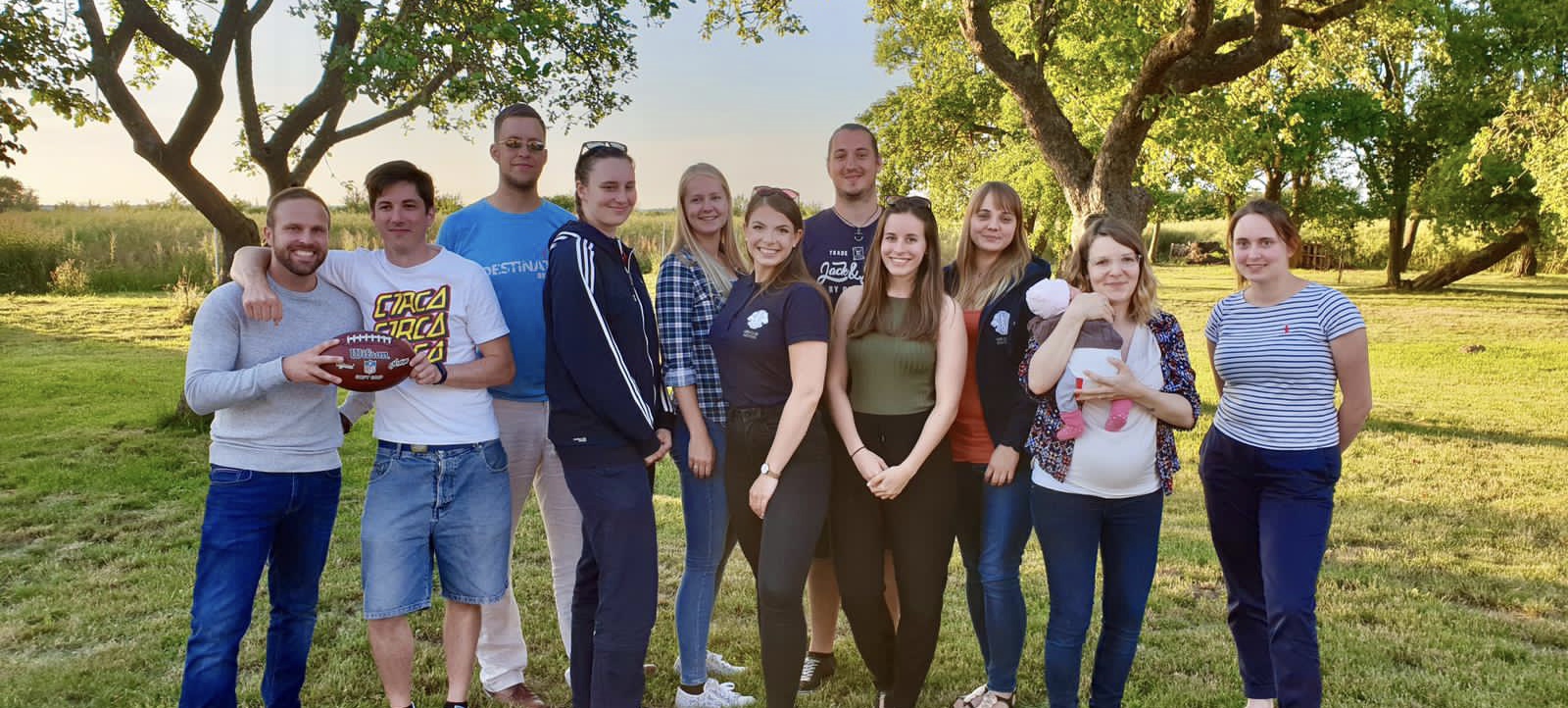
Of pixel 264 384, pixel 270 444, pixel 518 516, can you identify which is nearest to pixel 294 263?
pixel 264 384

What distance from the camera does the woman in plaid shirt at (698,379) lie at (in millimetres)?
3797

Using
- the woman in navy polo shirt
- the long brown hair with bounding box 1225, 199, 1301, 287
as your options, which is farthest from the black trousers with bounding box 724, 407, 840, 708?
the long brown hair with bounding box 1225, 199, 1301, 287

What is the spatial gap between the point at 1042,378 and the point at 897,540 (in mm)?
806

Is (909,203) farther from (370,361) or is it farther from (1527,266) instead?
(1527,266)

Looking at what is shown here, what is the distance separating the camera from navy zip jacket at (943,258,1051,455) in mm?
3840

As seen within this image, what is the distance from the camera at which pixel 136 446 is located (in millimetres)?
9828

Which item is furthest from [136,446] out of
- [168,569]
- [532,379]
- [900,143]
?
[900,143]

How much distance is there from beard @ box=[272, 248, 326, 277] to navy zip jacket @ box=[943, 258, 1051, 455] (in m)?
2.43

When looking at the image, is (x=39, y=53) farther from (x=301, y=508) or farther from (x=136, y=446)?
(x=301, y=508)

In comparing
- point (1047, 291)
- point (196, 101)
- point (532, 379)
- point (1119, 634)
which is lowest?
point (1119, 634)

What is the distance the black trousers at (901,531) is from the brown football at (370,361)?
160 centimetres

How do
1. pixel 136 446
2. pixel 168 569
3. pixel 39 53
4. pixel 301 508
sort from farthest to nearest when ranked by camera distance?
pixel 136 446
pixel 39 53
pixel 168 569
pixel 301 508

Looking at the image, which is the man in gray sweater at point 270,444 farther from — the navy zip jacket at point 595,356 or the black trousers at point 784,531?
the black trousers at point 784,531

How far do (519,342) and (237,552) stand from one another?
4.10 ft
